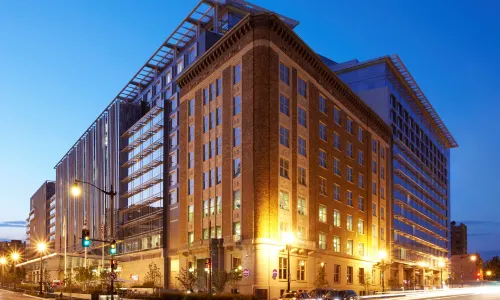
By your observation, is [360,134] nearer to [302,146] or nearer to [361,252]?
[361,252]

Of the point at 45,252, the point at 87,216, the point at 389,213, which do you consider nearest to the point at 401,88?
the point at 389,213

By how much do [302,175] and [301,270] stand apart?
36.5 feet

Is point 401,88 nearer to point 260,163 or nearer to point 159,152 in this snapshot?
point 159,152

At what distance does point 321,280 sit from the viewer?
66.3m

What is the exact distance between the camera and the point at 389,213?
100000 mm

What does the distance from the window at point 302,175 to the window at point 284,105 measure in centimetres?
688

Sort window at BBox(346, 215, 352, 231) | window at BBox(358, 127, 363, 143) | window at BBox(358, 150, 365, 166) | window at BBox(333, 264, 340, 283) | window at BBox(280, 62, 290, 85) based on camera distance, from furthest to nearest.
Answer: window at BBox(358, 127, 363, 143), window at BBox(358, 150, 365, 166), window at BBox(346, 215, 352, 231), window at BBox(333, 264, 340, 283), window at BBox(280, 62, 290, 85)

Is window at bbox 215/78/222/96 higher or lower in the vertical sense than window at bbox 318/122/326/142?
higher

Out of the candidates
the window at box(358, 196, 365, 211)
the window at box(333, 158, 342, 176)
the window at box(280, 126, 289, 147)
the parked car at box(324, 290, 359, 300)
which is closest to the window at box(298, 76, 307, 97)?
the window at box(280, 126, 289, 147)

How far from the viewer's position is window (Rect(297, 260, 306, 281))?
65.1 m

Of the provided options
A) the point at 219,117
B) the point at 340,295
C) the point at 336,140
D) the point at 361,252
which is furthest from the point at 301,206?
the point at 361,252

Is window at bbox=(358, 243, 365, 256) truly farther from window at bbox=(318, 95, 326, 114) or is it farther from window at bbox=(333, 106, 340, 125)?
window at bbox=(318, 95, 326, 114)

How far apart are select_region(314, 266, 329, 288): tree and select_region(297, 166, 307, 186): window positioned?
10547 mm

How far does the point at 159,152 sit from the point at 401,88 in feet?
169
